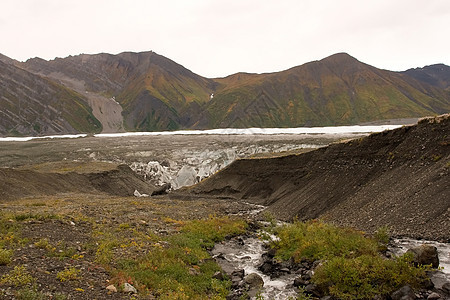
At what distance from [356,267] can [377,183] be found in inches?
592

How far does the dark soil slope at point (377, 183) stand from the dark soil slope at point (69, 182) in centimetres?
2904

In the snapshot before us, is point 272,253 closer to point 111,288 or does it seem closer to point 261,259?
point 261,259

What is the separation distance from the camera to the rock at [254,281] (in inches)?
626

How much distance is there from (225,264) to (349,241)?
7.21 meters

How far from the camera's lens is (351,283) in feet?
44.1

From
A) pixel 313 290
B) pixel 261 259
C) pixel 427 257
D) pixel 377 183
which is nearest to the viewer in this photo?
pixel 313 290

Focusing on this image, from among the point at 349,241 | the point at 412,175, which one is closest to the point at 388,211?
the point at 412,175

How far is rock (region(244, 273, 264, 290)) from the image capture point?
15.9 meters

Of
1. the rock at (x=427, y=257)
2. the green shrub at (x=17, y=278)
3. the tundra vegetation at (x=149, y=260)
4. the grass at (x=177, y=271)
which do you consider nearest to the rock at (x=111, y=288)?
the tundra vegetation at (x=149, y=260)

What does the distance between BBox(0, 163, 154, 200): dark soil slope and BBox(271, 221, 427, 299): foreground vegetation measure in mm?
38891

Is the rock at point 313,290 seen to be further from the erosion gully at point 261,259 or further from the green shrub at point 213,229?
the green shrub at point 213,229

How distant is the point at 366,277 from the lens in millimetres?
13531

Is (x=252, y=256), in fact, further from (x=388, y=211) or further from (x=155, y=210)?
(x=155, y=210)

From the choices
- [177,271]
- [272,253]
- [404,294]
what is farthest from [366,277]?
[177,271]
